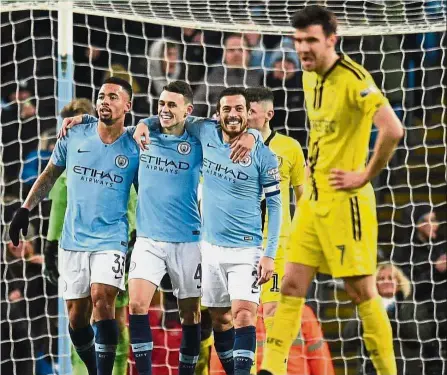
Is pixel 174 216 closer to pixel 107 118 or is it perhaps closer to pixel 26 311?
pixel 107 118

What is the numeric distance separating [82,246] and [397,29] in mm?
2950

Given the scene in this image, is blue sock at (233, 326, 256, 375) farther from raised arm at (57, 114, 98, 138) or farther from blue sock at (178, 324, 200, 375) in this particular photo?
raised arm at (57, 114, 98, 138)

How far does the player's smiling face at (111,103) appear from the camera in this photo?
23.1 feet

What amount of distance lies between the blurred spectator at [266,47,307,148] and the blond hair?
1126 millimetres

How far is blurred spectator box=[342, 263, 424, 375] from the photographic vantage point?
878 centimetres

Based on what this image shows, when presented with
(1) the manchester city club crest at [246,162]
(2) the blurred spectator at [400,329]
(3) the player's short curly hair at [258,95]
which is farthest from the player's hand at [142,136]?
(2) the blurred spectator at [400,329]

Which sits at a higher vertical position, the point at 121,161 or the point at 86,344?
the point at 121,161

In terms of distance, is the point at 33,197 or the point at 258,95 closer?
the point at 33,197

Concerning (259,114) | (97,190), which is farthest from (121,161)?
(259,114)

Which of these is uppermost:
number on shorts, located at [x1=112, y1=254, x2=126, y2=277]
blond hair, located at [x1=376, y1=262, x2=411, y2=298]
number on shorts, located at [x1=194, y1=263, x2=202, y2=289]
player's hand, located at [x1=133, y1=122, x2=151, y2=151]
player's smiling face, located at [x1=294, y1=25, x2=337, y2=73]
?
player's smiling face, located at [x1=294, y1=25, x2=337, y2=73]

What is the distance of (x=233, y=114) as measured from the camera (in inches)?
272

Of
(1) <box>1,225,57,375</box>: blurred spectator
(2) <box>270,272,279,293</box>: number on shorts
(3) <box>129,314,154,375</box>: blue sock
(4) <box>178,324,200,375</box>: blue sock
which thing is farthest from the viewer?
(1) <box>1,225,57,375</box>: blurred spectator

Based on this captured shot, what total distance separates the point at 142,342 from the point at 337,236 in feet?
5.40

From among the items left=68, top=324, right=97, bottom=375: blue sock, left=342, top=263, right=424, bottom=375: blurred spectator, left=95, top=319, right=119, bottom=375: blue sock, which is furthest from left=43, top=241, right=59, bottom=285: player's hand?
left=342, top=263, right=424, bottom=375: blurred spectator
